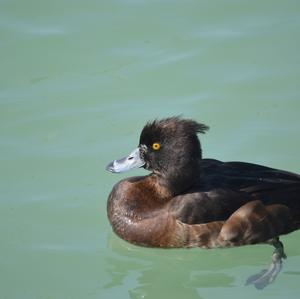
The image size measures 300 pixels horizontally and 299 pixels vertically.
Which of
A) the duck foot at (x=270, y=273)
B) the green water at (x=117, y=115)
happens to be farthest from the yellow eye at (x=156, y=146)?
the duck foot at (x=270, y=273)

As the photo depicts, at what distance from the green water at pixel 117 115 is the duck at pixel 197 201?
0.51 ft

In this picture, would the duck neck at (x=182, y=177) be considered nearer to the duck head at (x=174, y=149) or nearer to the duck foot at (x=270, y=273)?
the duck head at (x=174, y=149)

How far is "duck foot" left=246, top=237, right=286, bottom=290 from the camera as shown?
6.57 m

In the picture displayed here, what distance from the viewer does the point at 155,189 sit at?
295 inches

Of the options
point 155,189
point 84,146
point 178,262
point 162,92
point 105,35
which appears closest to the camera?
point 178,262

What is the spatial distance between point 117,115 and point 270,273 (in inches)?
121

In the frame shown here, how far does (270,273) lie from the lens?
6707 millimetres

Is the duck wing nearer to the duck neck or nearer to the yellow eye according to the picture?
the duck neck

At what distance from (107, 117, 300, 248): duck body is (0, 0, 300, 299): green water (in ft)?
0.57

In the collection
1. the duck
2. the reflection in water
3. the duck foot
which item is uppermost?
the duck

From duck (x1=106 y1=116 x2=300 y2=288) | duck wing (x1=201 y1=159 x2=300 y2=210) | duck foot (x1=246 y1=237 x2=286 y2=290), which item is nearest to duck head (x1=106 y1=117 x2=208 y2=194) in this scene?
duck (x1=106 y1=116 x2=300 y2=288)

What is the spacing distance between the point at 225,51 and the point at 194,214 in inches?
136

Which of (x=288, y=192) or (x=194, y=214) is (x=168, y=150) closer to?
(x=194, y=214)

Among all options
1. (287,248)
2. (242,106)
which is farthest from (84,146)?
(287,248)
